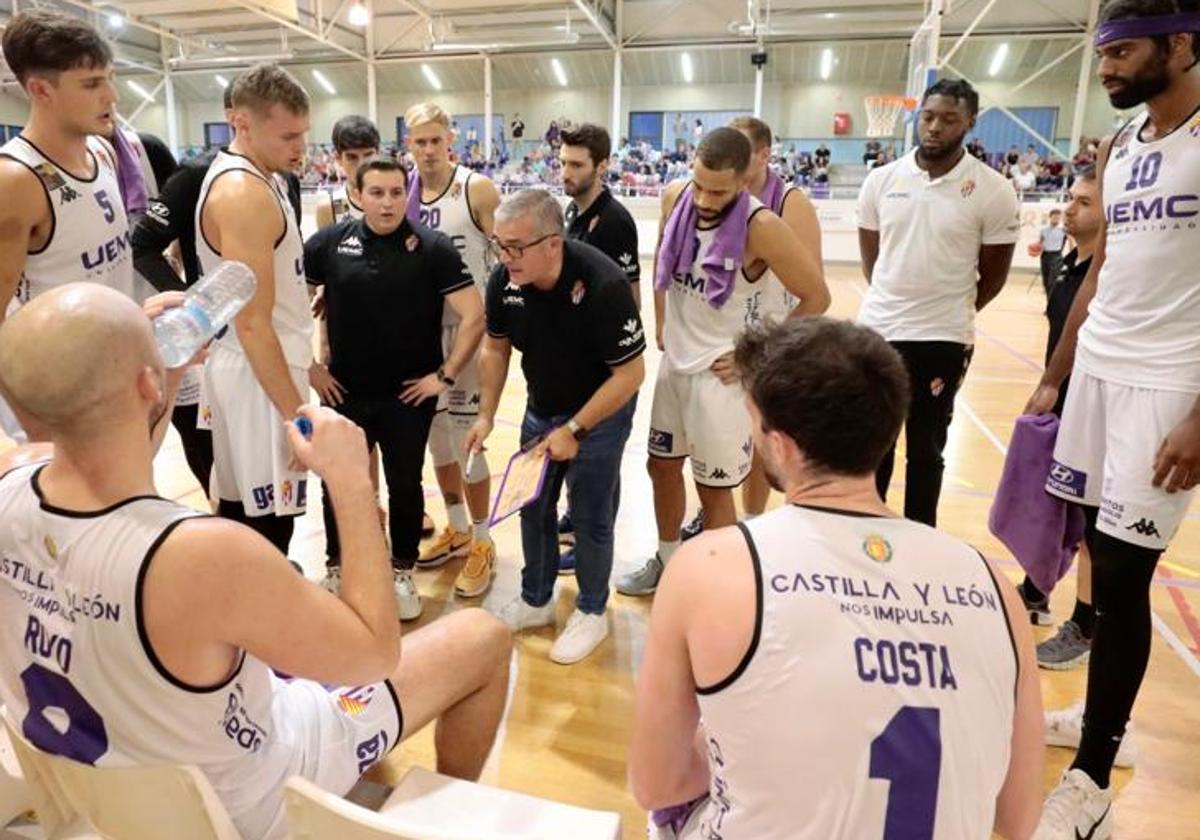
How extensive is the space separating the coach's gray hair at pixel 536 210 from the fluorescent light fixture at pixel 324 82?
2520cm

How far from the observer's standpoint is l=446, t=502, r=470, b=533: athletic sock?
4.06 metres

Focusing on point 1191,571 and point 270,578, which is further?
point 1191,571

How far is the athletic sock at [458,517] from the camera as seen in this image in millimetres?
4062

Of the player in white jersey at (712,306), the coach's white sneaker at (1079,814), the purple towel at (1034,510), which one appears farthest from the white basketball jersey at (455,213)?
the coach's white sneaker at (1079,814)

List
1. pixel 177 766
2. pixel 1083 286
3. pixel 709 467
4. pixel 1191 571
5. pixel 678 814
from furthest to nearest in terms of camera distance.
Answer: pixel 1191 571, pixel 709 467, pixel 1083 286, pixel 678 814, pixel 177 766

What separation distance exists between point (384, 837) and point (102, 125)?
2.57m

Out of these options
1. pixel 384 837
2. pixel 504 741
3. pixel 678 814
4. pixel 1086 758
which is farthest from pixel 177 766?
pixel 1086 758

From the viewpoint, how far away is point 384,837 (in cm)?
113

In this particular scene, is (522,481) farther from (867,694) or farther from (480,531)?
(867,694)

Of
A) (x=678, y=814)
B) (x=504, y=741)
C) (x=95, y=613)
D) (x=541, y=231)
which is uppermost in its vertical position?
(x=541, y=231)

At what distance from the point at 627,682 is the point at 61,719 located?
201 centimetres

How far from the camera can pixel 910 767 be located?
3.81ft

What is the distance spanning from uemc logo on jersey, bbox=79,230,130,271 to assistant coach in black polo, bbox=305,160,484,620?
64 centimetres

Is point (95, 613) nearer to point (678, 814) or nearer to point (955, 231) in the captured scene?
point (678, 814)
